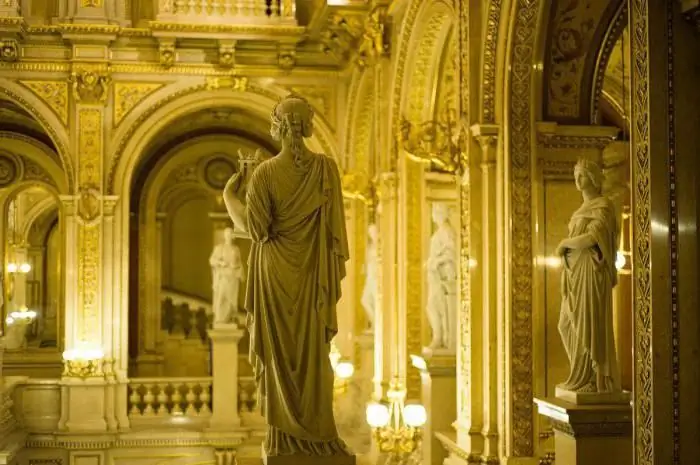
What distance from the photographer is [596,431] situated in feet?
23.9

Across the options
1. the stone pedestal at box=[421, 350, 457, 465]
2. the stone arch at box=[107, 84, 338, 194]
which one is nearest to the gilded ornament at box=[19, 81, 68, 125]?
the stone arch at box=[107, 84, 338, 194]

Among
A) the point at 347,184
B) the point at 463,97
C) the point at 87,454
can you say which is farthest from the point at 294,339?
the point at 87,454

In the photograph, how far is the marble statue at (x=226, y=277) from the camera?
16.3 meters

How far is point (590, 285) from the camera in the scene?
7477mm

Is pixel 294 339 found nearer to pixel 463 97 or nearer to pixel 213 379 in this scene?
pixel 463 97

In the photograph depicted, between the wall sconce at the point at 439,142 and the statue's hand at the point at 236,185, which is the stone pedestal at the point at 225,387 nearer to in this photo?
the wall sconce at the point at 439,142

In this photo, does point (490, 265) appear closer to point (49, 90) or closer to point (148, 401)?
point (148, 401)

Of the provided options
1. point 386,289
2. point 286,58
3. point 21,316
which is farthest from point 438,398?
point 21,316

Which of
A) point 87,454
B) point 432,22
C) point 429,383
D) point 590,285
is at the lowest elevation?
point 87,454

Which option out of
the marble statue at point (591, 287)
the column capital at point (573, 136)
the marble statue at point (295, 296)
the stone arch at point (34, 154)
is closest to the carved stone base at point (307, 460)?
the marble statue at point (295, 296)

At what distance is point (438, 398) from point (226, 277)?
6.23 metres

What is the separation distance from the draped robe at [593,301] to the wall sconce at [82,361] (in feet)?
31.1

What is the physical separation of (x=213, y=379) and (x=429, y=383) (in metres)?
5.91

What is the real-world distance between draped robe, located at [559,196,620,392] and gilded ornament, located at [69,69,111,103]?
9.82m
